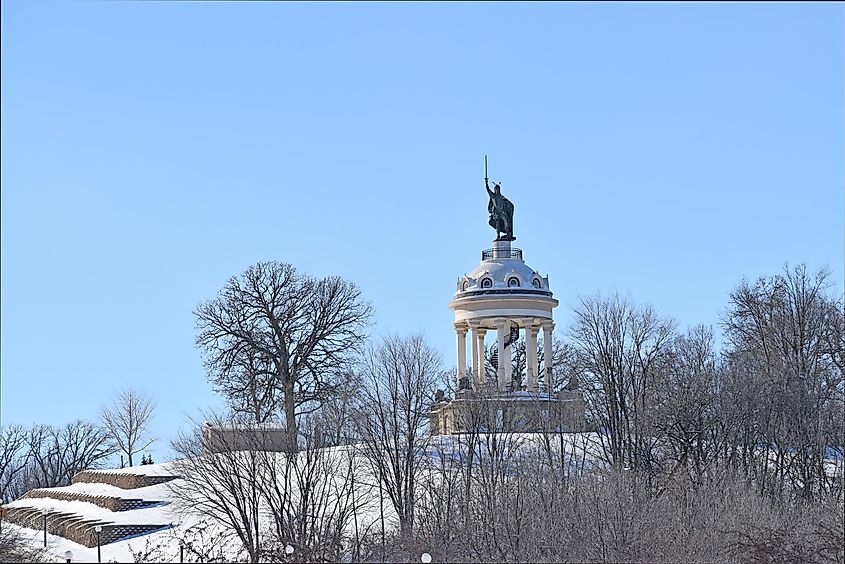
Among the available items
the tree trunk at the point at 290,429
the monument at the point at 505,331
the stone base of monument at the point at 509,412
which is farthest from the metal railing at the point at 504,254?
the tree trunk at the point at 290,429

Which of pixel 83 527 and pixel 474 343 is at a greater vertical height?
pixel 474 343

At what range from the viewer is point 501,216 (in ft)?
187

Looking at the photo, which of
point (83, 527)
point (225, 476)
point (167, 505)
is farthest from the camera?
point (167, 505)

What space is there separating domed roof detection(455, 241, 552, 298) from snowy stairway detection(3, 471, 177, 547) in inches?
469

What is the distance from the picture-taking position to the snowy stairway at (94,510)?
146 ft

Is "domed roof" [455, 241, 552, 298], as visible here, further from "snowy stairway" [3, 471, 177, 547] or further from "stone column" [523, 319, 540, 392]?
"snowy stairway" [3, 471, 177, 547]

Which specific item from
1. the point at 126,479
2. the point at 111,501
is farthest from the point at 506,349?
the point at 111,501

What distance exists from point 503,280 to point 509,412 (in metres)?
5.93

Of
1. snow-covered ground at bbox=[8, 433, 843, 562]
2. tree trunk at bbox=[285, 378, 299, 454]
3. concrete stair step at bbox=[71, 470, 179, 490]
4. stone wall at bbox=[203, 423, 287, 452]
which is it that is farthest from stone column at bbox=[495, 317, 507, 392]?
stone wall at bbox=[203, 423, 287, 452]

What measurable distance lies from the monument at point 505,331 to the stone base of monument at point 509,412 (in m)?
0.03

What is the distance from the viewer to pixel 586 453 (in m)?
48.6

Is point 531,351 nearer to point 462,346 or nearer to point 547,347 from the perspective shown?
point 547,347

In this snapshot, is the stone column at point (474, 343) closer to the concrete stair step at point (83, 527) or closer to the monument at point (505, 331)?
the monument at point (505, 331)

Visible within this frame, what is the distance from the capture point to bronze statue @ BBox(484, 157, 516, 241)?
57.1 meters
